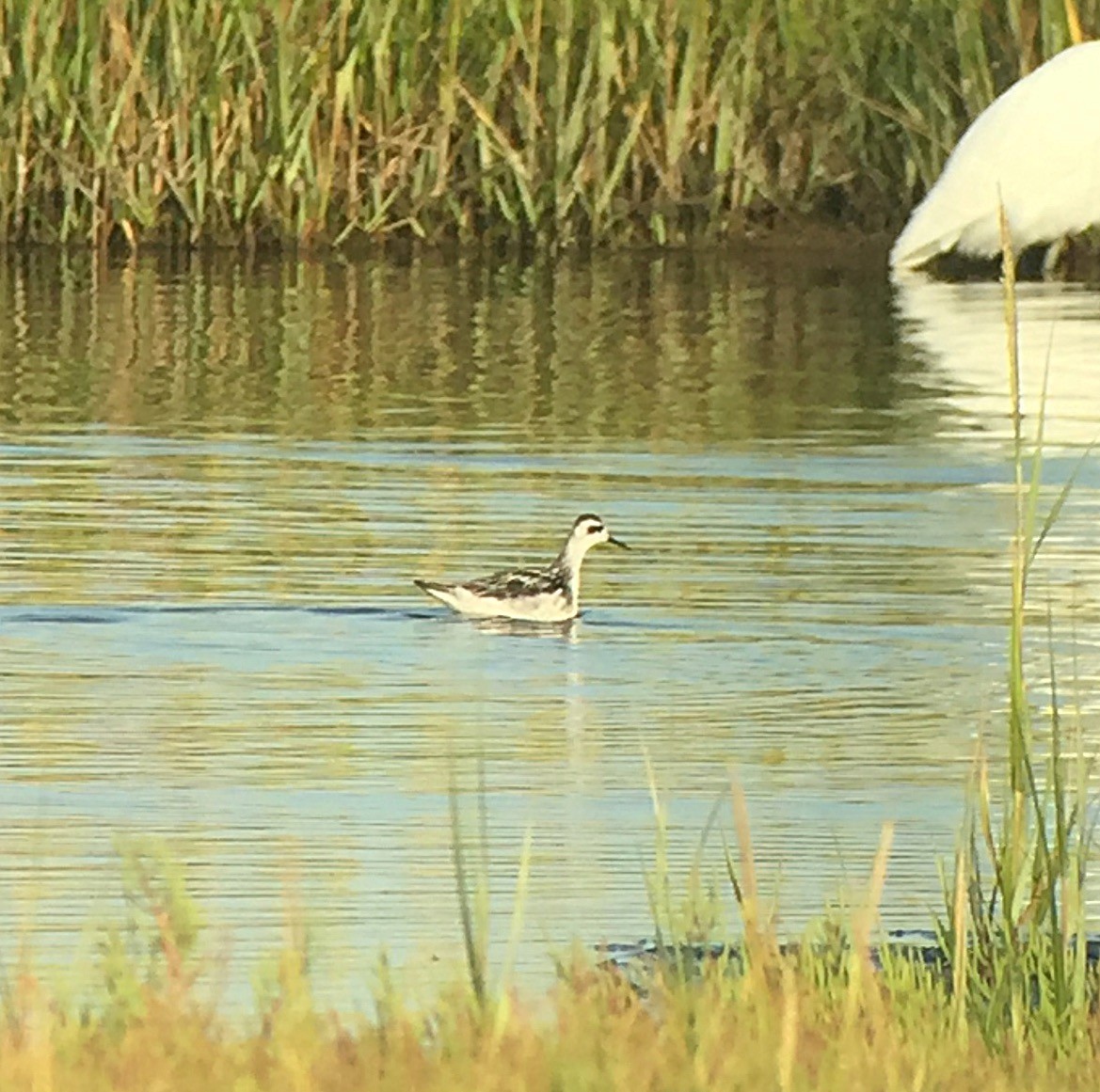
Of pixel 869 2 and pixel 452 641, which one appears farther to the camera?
pixel 869 2

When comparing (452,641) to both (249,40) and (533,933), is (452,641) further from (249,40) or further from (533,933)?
(249,40)

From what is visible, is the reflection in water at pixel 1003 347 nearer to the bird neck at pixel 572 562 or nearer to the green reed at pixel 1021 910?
the bird neck at pixel 572 562

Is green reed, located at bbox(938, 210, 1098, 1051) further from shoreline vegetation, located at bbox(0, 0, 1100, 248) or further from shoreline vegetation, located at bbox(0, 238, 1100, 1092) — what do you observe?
shoreline vegetation, located at bbox(0, 0, 1100, 248)

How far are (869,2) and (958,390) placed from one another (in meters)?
5.24

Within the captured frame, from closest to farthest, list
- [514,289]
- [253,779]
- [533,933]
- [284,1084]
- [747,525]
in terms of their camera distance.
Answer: [284,1084], [533,933], [253,779], [747,525], [514,289]

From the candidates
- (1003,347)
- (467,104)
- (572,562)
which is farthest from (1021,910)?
(467,104)

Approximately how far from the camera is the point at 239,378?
13.6 metres

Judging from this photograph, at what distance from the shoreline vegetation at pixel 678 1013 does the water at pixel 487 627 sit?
1.04 feet

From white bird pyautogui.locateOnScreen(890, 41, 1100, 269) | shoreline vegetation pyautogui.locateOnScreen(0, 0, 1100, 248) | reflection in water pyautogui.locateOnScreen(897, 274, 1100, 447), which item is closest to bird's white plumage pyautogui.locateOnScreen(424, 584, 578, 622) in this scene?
reflection in water pyautogui.locateOnScreen(897, 274, 1100, 447)

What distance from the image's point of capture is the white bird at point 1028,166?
1571 centimetres

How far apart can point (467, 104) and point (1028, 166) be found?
12.0 feet

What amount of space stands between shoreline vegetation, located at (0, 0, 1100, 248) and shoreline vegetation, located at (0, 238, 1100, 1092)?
13.4 m

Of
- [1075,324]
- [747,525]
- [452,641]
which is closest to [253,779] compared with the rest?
[452,641]

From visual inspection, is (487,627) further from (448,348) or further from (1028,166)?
(1028,166)
